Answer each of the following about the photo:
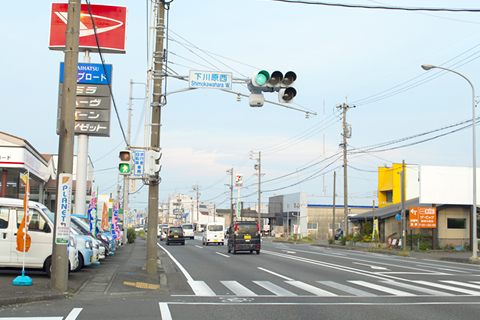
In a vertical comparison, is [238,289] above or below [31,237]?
below

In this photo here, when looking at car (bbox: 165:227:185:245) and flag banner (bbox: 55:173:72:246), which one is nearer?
flag banner (bbox: 55:173:72:246)

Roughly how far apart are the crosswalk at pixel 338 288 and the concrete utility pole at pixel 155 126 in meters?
1.66

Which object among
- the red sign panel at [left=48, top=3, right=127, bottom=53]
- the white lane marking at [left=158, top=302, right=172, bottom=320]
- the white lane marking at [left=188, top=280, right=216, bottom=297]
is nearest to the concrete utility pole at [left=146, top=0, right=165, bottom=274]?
the white lane marking at [left=188, top=280, right=216, bottom=297]

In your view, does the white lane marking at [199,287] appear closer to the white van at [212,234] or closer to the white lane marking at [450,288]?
the white lane marking at [450,288]

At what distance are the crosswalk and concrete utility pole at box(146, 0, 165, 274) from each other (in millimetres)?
1663

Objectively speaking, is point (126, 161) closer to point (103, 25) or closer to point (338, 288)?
point (338, 288)

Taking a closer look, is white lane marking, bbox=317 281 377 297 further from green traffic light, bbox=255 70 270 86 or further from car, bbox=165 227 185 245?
car, bbox=165 227 185 245

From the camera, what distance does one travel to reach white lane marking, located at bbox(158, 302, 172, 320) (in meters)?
7.74

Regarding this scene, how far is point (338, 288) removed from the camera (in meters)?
12.0

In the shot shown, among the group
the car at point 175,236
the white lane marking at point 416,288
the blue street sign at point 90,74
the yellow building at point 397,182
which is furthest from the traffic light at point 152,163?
the yellow building at point 397,182

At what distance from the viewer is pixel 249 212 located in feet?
279

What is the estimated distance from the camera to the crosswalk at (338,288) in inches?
430

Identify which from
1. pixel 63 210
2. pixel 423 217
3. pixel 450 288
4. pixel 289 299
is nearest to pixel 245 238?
pixel 423 217

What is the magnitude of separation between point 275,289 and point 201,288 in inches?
75.7
